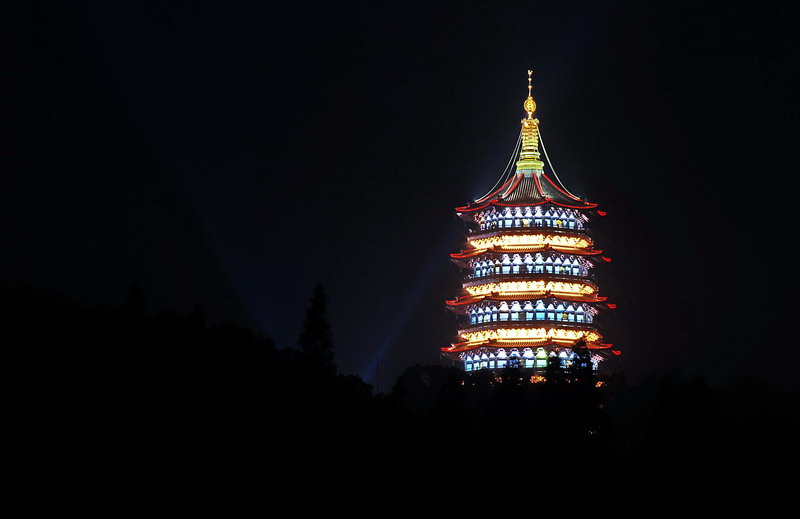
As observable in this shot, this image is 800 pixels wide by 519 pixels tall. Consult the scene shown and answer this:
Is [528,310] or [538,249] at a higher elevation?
[538,249]

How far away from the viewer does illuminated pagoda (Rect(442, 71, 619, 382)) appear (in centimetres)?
14788

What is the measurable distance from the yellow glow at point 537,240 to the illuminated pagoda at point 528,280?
0.25ft

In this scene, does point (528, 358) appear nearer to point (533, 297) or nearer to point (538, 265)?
point (533, 297)

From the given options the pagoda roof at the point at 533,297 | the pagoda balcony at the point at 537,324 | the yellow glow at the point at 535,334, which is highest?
the pagoda roof at the point at 533,297

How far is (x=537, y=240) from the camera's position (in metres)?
150

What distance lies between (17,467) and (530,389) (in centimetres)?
5742

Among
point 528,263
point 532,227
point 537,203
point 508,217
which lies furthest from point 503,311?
point 537,203

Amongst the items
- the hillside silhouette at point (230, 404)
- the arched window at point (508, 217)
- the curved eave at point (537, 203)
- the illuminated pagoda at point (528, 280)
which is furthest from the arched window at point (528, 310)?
the hillside silhouette at point (230, 404)

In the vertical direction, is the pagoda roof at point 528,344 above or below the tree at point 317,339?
above

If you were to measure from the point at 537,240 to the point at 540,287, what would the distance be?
3.70 m

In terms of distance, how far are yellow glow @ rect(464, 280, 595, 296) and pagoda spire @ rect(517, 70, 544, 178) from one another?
9.62m

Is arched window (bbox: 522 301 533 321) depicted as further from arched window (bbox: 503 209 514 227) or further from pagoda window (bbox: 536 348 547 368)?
arched window (bbox: 503 209 514 227)

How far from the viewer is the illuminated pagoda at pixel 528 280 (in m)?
148

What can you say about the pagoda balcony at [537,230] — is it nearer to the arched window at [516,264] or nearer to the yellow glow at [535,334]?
the arched window at [516,264]
